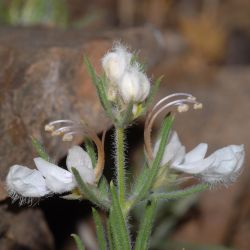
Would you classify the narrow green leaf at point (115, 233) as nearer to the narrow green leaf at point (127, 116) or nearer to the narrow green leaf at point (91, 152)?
the narrow green leaf at point (91, 152)

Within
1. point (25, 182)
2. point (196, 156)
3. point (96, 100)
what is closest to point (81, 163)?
point (25, 182)

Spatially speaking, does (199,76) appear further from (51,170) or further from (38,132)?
(51,170)

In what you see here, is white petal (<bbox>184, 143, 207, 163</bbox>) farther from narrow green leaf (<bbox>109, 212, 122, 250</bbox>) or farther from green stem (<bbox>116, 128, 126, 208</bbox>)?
narrow green leaf (<bbox>109, 212, 122, 250</bbox>)

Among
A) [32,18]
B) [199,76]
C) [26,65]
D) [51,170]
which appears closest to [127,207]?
[51,170]

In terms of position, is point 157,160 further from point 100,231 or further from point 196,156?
point 100,231

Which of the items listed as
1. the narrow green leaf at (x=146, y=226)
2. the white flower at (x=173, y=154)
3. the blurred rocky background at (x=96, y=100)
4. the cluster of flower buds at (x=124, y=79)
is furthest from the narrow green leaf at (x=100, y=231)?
the blurred rocky background at (x=96, y=100)

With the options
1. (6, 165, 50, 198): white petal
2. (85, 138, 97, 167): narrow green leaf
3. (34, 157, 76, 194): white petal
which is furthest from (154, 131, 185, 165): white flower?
(6, 165, 50, 198): white petal

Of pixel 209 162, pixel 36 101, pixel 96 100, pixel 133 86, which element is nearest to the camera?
pixel 133 86
